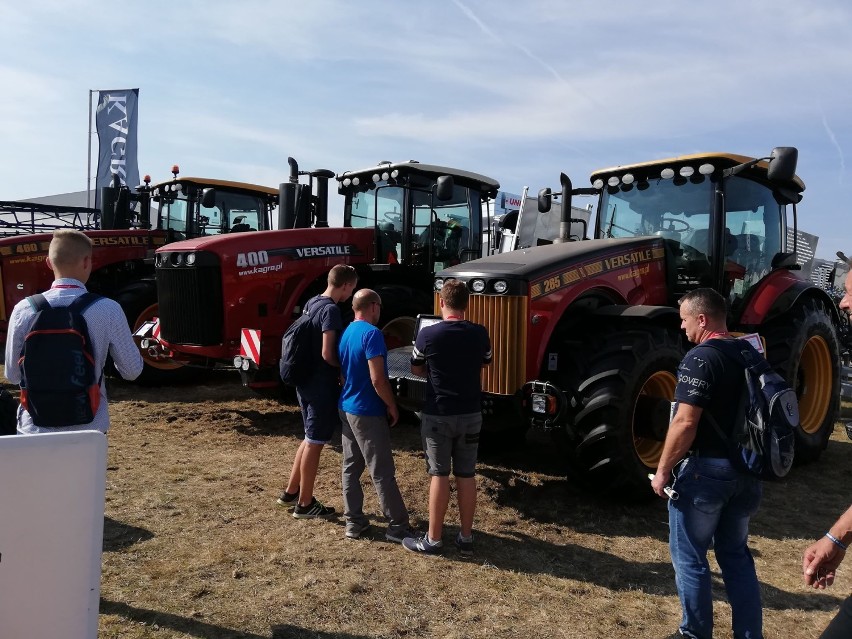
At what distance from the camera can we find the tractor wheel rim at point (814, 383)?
20.6ft

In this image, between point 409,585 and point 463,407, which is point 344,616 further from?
point 463,407

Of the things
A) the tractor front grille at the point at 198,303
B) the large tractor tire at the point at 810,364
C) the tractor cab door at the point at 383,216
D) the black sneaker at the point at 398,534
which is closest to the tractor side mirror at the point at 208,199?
the tractor front grille at the point at 198,303

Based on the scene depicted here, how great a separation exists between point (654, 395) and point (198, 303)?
423 centimetres

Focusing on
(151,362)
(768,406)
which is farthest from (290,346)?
(151,362)

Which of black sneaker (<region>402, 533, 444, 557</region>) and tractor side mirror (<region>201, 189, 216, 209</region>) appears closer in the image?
black sneaker (<region>402, 533, 444, 557</region>)

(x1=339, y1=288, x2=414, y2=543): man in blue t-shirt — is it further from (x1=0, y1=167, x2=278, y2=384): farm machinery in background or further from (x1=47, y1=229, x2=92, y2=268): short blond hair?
(x1=0, y1=167, x2=278, y2=384): farm machinery in background

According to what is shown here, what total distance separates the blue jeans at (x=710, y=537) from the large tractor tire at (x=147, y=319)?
21.8 feet

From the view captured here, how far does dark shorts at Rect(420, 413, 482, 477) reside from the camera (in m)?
3.83

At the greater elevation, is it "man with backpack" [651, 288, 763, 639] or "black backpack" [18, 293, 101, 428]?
"black backpack" [18, 293, 101, 428]

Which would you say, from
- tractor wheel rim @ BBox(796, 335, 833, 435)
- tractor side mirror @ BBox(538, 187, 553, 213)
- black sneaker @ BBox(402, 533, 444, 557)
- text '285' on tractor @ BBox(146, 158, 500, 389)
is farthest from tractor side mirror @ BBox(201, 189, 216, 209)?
tractor wheel rim @ BBox(796, 335, 833, 435)

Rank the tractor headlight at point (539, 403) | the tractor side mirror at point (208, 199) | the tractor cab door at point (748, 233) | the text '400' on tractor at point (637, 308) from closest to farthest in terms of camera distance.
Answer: the tractor headlight at point (539, 403) < the text '400' on tractor at point (637, 308) < the tractor cab door at point (748, 233) < the tractor side mirror at point (208, 199)

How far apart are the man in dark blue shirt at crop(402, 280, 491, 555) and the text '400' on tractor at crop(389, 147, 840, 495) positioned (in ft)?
2.15

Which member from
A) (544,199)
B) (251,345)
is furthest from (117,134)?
(544,199)

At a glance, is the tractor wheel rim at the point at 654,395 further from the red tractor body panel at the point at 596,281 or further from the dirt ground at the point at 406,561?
the red tractor body panel at the point at 596,281
